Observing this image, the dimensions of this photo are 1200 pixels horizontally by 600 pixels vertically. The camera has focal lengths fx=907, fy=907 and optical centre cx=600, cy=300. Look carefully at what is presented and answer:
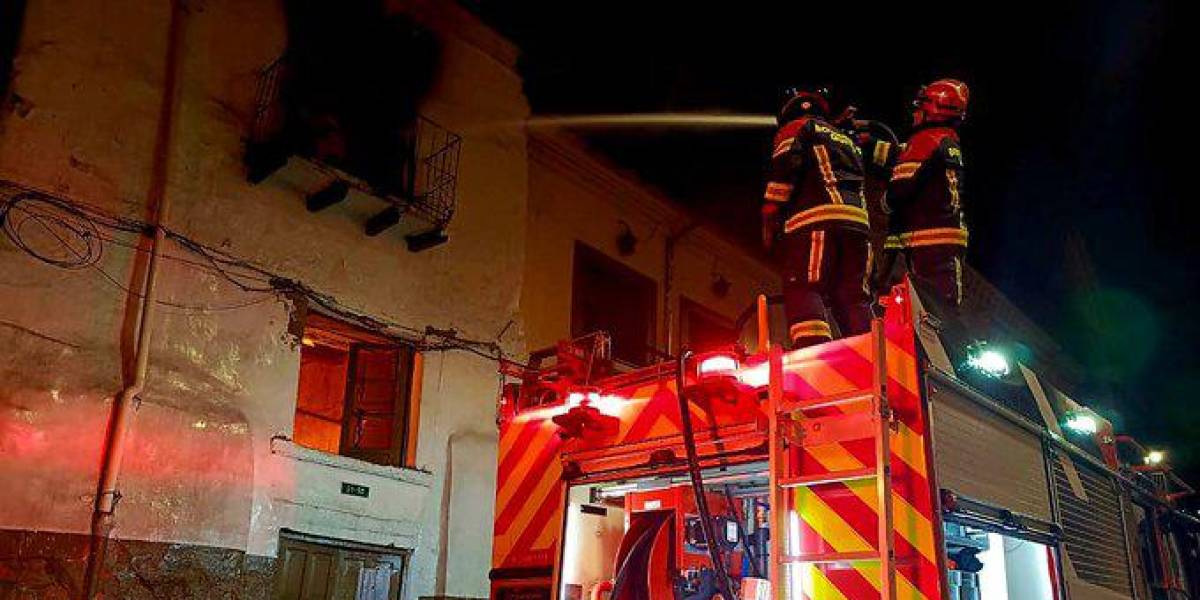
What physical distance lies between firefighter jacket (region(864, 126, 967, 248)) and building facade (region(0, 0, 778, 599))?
236 inches

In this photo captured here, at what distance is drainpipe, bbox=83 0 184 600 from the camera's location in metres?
7.39

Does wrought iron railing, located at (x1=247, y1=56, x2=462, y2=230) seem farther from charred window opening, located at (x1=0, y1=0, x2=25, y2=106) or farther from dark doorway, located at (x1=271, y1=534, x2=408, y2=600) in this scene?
dark doorway, located at (x1=271, y1=534, x2=408, y2=600)

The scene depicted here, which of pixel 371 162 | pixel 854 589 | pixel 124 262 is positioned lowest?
pixel 854 589

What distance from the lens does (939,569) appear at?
3.19m

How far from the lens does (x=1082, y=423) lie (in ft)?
18.2

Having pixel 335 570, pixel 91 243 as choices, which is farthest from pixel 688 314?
pixel 91 243

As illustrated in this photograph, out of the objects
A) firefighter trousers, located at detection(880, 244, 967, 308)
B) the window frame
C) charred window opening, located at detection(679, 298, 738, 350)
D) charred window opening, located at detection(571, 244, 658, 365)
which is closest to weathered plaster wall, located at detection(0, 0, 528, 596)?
charred window opening, located at detection(571, 244, 658, 365)

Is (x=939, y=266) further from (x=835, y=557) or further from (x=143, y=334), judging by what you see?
(x=143, y=334)

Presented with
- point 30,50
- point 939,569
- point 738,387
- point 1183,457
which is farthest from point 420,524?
point 1183,457

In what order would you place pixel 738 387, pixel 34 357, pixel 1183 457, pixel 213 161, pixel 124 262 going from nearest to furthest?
pixel 738 387 → pixel 34 357 → pixel 124 262 → pixel 213 161 → pixel 1183 457

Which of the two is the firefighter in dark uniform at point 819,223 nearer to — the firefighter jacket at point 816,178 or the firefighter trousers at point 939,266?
the firefighter jacket at point 816,178

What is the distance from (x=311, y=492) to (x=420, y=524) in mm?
1393

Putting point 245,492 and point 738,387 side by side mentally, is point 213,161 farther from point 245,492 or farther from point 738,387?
point 738,387

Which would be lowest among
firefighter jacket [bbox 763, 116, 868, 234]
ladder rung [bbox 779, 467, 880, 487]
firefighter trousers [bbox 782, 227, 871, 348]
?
ladder rung [bbox 779, 467, 880, 487]
